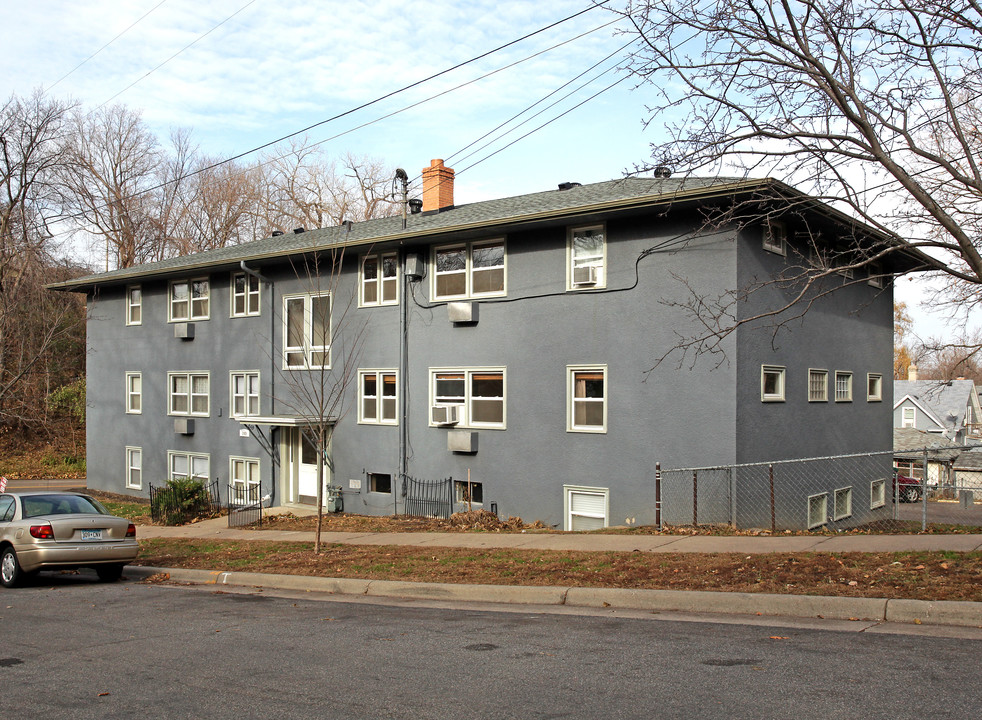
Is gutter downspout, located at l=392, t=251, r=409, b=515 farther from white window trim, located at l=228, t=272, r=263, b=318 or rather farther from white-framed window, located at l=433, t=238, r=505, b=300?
white window trim, located at l=228, t=272, r=263, b=318

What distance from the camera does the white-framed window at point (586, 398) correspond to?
17266 mm

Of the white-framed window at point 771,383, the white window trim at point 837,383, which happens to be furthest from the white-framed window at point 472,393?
the white window trim at point 837,383

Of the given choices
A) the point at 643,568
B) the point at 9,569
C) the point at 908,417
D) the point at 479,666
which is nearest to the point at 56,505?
the point at 9,569

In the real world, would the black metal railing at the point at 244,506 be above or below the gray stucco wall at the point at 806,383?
below

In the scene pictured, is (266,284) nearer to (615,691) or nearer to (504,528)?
(504,528)

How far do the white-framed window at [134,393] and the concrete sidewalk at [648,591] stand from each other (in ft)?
40.9

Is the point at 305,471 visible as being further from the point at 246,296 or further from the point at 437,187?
the point at 437,187

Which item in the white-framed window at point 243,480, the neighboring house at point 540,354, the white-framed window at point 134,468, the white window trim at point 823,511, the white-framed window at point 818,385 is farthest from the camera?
the white-framed window at point 134,468

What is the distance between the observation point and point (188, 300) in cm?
2630

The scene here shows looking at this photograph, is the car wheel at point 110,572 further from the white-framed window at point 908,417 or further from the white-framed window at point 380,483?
the white-framed window at point 908,417

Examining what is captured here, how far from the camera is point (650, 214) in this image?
1656 centimetres

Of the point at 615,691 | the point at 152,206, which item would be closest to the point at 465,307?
the point at 615,691

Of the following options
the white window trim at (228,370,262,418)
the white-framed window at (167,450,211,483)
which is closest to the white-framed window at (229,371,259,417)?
the white window trim at (228,370,262,418)

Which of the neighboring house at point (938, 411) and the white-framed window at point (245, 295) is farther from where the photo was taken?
the neighboring house at point (938, 411)
